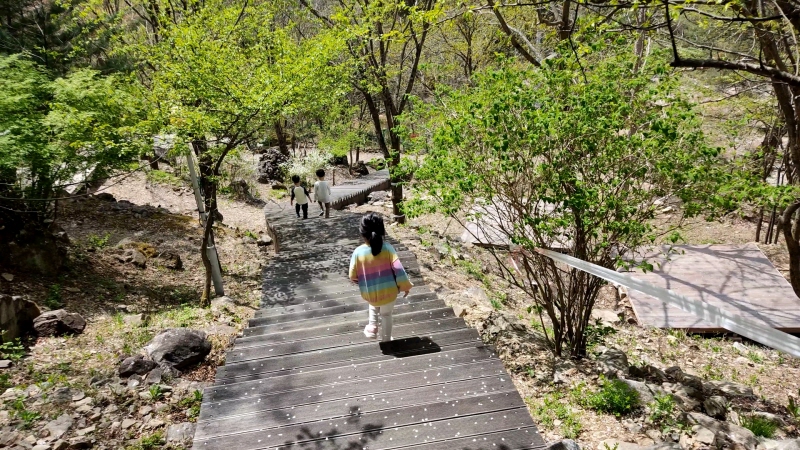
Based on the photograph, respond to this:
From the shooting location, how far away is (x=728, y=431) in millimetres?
4027

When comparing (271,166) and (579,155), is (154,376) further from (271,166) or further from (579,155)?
(271,166)

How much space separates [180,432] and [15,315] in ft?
11.2

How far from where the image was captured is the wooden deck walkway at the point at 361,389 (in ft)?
12.2

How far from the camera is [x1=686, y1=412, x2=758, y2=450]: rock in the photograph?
3.86 meters

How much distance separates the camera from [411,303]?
6.38 meters

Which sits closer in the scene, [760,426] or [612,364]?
[760,426]

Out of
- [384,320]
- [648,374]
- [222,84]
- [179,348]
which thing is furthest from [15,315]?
[648,374]

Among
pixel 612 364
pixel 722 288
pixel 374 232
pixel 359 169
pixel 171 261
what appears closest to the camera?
pixel 374 232

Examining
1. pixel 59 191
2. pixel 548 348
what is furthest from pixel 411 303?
pixel 59 191

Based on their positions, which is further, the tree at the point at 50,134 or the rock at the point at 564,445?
the tree at the point at 50,134

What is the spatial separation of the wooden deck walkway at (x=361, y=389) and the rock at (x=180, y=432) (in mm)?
484

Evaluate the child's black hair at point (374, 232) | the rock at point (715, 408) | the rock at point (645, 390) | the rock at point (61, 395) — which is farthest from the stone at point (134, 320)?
the rock at point (715, 408)

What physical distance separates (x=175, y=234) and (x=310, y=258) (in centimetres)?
492

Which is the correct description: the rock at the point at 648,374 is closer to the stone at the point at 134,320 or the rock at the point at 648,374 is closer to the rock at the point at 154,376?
the rock at the point at 154,376
